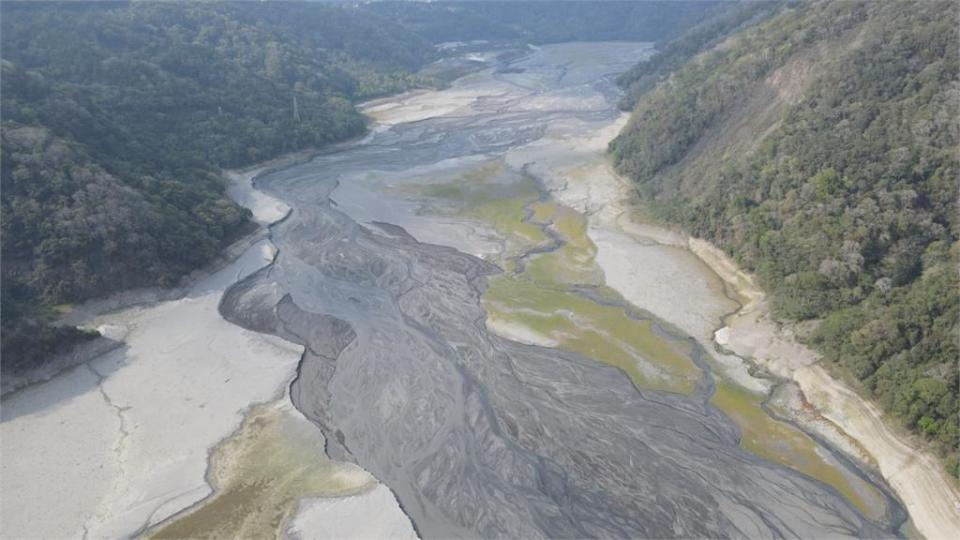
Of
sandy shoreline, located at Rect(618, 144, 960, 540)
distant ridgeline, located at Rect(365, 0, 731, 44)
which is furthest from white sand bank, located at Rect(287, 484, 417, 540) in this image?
distant ridgeline, located at Rect(365, 0, 731, 44)

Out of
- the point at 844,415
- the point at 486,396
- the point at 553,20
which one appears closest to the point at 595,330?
the point at 486,396

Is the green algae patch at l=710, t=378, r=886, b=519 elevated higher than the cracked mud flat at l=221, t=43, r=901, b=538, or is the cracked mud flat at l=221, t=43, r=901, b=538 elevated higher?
the green algae patch at l=710, t=378, r=886, b=519

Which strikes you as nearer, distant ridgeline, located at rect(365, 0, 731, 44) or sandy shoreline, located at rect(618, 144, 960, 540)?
sandy shoreline, located at rect(618, 144, 960, 540)

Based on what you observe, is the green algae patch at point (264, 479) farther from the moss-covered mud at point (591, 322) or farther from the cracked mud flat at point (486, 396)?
the moss-covered mud at point (591, 322)

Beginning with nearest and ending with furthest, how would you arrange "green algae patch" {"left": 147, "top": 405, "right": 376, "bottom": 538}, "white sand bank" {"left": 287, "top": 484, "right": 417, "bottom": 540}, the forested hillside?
"white sand bank" {"left": 287, "top": 484, "right": 417, "bottom": 540}, "green algae patch" {"left": 147, "top": 405, "right": 376, "bottom": 538}, the forested hillside

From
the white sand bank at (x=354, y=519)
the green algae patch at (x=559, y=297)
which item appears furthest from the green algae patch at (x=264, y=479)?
the green algae patch at (x=559, y=297)

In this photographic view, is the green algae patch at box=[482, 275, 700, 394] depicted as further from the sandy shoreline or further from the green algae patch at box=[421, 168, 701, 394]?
the sandy shoreline
